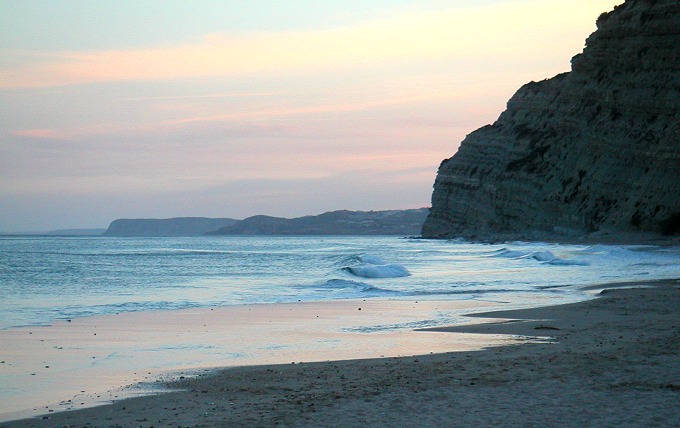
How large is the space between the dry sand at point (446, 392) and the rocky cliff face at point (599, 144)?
167ft

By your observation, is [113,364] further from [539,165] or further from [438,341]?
[539,165]

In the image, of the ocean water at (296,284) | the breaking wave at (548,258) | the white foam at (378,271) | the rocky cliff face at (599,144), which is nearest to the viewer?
the ocean water at (296,284)

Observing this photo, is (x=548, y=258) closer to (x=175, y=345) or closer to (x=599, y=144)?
(x=175, y=345)

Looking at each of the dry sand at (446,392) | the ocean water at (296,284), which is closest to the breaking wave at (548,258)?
the ocean water at (296,284)

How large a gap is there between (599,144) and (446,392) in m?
63.5

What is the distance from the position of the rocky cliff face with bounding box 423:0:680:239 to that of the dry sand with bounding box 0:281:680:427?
167 ft

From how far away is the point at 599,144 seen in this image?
6694 cm

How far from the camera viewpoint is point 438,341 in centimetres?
1166

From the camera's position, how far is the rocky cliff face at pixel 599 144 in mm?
59469

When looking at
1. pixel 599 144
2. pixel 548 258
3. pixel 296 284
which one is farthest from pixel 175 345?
pixel 599 144

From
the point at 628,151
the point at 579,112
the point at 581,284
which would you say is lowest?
the point at 581,284

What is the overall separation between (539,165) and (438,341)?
70550mm

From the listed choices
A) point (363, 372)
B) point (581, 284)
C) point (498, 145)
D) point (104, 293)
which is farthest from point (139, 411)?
point (498, 145)

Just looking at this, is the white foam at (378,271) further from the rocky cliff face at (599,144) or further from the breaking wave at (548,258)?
the rocky cliff face at (599,144)
